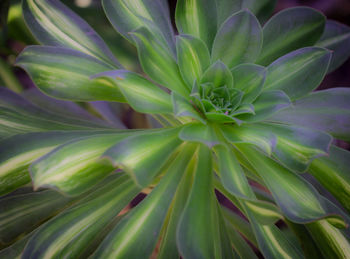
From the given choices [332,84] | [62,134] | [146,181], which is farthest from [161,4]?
[332,84]

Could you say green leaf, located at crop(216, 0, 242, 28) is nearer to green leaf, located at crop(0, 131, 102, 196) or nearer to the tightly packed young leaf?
the tightly packed young leaf

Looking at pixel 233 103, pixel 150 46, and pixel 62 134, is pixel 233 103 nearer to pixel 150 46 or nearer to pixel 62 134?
pixel 150 46

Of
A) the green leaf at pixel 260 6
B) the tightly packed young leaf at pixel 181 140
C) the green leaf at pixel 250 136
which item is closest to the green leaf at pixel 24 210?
the tightly packed young leaf at pixel 181 140

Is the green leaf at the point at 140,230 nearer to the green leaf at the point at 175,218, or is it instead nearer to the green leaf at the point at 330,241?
the green leaf at the point at 175,218

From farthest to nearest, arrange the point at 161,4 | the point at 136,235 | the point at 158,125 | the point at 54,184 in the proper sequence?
the point at 158,125, the point at 161,4, the point at 136,235, the point at 54,184

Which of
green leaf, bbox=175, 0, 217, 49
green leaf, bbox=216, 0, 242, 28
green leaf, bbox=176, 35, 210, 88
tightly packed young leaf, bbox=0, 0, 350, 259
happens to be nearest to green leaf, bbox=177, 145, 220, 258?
tightly packed young leaf, bbox=0, 0, 350, 259

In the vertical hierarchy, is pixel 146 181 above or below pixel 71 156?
below
